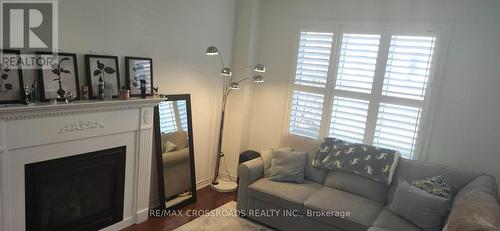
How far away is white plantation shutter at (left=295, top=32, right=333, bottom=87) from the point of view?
387cm

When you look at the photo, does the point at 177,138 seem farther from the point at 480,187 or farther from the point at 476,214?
the point at 480,187

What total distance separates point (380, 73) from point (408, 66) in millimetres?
290

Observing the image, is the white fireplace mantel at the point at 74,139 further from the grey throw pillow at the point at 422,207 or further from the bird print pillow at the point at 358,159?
the grey throw pillow at the point at 422,207

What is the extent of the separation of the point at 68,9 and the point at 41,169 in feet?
4.13

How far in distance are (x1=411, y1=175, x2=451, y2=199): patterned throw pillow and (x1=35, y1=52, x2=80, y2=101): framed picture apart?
3.14 meters

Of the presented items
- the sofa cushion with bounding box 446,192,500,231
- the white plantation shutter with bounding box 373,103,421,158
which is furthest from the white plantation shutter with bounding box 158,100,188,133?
the sofa cushion with bounding box 446,192,500,231

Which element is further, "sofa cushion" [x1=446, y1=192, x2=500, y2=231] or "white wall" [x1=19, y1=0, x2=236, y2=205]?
"white wall" [x1=19, y1=0, x2=236, y2=205]

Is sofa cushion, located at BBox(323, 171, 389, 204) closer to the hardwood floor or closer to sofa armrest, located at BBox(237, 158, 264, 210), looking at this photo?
sofa armrest, located at BBox(237, 158, 264, 210)

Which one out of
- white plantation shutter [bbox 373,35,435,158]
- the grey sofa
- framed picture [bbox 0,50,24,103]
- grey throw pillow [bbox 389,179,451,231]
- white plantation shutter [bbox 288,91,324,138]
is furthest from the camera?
white plantation shutter [bbox 288,91,324,138]

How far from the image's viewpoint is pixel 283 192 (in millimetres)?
3217

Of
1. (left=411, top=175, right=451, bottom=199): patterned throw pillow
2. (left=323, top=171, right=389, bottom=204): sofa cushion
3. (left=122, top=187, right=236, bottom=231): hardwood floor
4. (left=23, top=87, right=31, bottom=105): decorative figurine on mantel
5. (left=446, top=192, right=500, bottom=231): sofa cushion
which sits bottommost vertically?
(left=122, top=187, right=236, bottom=231): hardwood floor

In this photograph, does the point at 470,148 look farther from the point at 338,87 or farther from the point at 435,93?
the point at 338,87

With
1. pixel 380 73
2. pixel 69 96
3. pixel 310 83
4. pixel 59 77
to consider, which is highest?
pixel 380 73

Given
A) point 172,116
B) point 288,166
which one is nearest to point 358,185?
point 288,166
